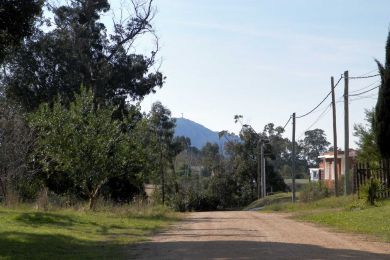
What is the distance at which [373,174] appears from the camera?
31.1 m

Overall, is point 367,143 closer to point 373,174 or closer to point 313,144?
point 373,174

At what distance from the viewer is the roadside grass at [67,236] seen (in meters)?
Answer: 13.7

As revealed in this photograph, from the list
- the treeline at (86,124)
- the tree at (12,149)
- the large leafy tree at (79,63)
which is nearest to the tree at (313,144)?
the treeline at (86,124)

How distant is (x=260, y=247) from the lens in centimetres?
1405

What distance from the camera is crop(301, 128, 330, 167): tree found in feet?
410

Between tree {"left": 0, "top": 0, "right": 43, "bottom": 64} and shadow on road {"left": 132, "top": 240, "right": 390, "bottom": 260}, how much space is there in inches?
230

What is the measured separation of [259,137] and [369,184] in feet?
165

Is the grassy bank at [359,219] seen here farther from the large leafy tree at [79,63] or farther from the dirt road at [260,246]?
the large leafy tree at [79,63]

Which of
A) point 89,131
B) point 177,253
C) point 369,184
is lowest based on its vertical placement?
point 177,253

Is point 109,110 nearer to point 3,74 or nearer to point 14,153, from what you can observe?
point 14,153

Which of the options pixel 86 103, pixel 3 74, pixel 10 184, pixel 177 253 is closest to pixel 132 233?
pixel 177 253

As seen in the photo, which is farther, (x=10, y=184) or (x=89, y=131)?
(x=10, y=184)

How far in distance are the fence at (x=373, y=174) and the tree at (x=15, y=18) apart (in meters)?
19.2

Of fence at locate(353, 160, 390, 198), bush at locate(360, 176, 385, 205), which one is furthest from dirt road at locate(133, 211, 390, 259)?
fence at locate(353, 160, 390, 198)
